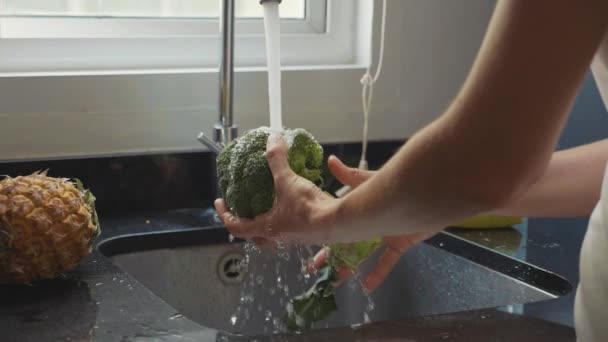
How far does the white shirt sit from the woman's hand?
25cm

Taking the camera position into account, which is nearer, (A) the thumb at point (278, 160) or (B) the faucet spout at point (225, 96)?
(A) the thumb at point (278, 160)

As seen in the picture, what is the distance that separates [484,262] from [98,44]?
77cm

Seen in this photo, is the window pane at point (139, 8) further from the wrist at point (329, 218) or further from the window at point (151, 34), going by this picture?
the wrist at point (329, 218)

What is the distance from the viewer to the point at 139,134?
1.68 metres

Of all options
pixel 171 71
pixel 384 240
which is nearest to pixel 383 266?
pixel 384 240

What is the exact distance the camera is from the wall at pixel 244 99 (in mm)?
1599

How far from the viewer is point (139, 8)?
180 cm

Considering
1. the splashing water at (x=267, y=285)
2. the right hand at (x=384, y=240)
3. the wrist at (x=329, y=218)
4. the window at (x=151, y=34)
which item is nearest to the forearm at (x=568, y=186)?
the right hand at (x=384, y=240)

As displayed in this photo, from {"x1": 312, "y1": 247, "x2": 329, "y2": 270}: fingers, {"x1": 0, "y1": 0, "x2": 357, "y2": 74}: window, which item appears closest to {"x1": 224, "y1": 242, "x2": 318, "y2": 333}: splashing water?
{"x1": 312, "y1": 247, "x2": 329, "y2": 270}: fingers

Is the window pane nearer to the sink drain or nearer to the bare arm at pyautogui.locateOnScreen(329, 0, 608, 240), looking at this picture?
the sink drain

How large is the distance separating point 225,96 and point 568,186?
628 mm

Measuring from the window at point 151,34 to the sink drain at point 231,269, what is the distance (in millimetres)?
377

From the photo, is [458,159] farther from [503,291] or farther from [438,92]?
[438,92]

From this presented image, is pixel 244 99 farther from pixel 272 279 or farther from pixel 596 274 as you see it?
pixel 596 274
